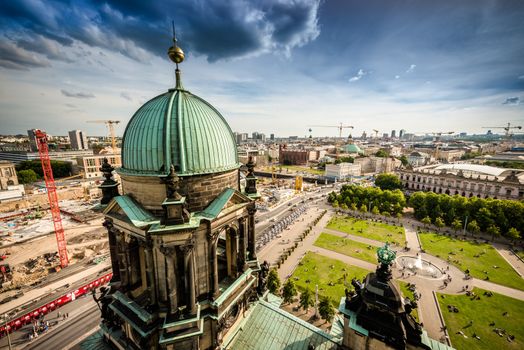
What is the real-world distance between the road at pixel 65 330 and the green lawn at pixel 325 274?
36100mm

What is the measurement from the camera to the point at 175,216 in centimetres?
1073

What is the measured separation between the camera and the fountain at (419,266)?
47281 mm

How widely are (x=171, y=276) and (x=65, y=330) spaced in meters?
39.3

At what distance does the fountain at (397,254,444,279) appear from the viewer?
155 ft

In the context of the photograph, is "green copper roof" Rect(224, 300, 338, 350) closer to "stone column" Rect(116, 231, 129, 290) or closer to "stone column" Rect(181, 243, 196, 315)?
"stone column" Rect(181, 243, 196, 315)

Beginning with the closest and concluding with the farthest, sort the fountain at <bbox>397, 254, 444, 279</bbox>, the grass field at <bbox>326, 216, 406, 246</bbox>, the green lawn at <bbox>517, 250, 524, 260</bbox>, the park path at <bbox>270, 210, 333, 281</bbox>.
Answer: the fountain at <bbox>397, 254, 444, 279</bbox>
the park path at <bbox>270, 210, 333, 281</bbox>
the green lawn at <bbox>517, 250, 524, 260</bbox>
the grass field at <bbox>326, 216, 406, 246</bbox>

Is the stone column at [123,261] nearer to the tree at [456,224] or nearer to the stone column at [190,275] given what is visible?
the stone column at [190,275]

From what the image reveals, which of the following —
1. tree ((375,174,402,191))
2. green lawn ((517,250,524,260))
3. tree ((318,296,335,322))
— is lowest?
green lawn ((517,250,524,260))

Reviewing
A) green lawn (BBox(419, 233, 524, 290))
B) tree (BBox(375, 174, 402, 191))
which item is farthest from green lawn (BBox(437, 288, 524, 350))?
tree (BBox(375, 174, 402, 191))

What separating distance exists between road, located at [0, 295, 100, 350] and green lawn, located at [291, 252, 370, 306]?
36.1 metres

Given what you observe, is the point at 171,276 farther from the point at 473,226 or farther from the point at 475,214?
the point at 475,214

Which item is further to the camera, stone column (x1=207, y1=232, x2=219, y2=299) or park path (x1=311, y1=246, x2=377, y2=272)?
park path (x1=311, y1=246, x2=377, y2=272)

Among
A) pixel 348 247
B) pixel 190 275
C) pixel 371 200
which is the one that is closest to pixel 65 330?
pixel 190 275

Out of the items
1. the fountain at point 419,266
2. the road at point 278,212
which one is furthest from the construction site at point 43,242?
the fountain at point 419,266
